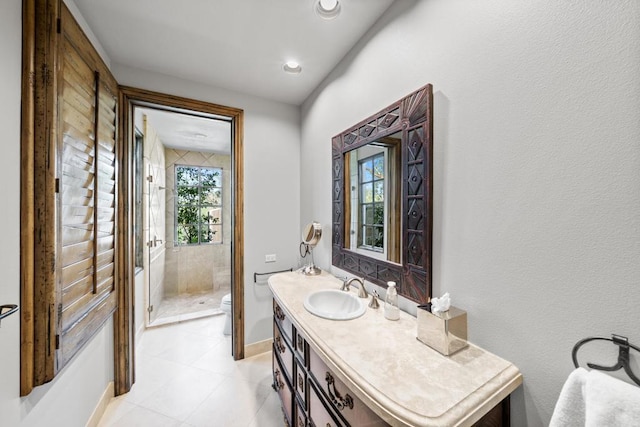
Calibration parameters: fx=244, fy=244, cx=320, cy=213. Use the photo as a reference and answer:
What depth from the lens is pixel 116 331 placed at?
1.88 metres

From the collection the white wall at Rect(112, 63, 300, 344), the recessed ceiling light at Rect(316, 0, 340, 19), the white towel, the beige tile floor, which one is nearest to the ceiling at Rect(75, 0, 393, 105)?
the recessed ceiling light at Rect(316, 0, 340, 19)

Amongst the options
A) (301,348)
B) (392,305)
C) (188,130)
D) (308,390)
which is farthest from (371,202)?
(188,130)

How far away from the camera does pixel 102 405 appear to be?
170cm

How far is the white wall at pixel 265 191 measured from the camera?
2361mm

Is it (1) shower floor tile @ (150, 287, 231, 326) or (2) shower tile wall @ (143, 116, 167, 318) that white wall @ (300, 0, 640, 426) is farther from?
(1) shower floor tile @ (150, 287, 231, 326)

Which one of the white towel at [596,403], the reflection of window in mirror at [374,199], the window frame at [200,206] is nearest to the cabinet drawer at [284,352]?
the reflection of window in mirror at [374,199]

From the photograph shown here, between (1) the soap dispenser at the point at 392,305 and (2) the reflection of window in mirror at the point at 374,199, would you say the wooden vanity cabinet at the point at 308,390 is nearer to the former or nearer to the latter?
(1) the soap dispenser at the point at 392,305

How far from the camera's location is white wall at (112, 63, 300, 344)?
2361mm

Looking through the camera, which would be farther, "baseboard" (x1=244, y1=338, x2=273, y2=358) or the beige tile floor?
"baseboard" (x1=244, y1=338, x2=273, y2=358)

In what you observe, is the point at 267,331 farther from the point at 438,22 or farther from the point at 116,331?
the point at 438,22

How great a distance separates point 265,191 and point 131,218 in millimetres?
1126

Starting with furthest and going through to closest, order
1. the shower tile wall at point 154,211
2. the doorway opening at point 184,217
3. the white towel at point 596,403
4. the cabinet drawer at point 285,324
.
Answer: the doorway opening at point 184,217, the shower tile wall at point 154,211, the cabinet drawer at point 285,324, the white towel at point 596,403

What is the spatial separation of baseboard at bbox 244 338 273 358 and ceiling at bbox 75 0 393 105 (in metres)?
2.49

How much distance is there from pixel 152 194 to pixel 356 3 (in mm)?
3347
